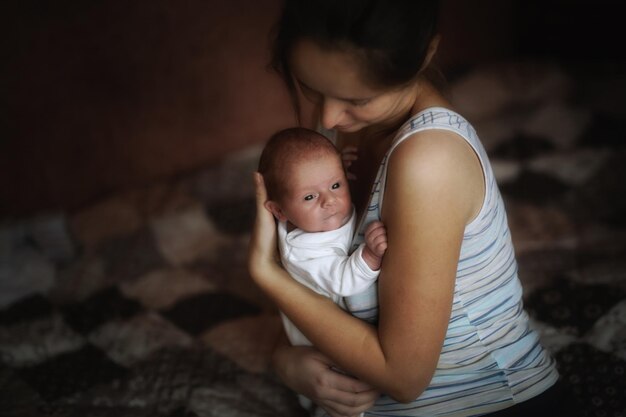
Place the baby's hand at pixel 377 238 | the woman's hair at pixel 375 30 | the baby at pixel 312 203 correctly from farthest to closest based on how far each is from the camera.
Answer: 1. the baby at pixel 312 203
2. the baby's hand at pixel 377 238
3. the woman's hair at pixel 375 30

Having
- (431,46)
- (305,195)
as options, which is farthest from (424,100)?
(305,195)

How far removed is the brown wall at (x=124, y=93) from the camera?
6.75 feet

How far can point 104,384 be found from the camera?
143 cm

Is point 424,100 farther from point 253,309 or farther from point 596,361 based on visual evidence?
point 253,309

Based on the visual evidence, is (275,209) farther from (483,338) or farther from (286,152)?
(483,338)

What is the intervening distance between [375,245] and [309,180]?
0.18 meters

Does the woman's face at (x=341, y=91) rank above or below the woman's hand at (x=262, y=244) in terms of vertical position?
above

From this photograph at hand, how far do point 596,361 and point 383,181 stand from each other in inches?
25.4

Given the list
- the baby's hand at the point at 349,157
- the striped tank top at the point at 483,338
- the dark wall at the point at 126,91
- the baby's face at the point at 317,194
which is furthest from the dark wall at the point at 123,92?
the striped tank top at the point at 483,338

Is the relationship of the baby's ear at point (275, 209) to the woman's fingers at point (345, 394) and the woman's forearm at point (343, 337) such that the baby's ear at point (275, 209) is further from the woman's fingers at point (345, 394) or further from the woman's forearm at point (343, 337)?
the woman's fingers at point (345, 394)

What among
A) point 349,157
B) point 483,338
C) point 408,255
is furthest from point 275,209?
point 483,338

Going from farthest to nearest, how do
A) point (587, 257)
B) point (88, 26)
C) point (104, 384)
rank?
point (88, 26) → point (587, 257) → point (104, 384)

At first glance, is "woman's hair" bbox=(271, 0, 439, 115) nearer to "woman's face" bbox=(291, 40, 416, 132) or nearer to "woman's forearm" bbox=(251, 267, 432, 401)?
"woman's face" bbox=(291, 40, 416, 132)

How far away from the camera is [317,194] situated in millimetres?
1070
